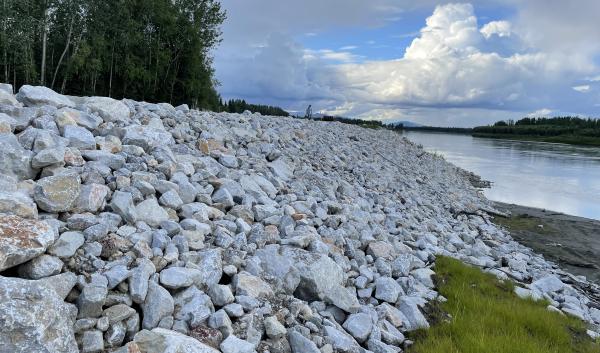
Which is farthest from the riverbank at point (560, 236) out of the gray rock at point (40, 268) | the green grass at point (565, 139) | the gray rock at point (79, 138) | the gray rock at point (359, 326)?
the green grass at point (565, 139)

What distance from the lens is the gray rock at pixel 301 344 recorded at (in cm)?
394

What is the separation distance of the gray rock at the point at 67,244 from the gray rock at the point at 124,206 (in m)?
0.73

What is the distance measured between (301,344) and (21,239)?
95.9 inches

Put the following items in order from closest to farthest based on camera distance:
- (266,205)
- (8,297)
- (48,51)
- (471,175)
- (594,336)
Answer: (8,297) < (594,336) < (266,205) < (471,175) < (48,51)

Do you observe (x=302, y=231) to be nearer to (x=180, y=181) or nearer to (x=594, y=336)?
(x=180, y=181)

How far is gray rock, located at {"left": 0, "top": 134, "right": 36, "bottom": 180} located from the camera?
474 cm

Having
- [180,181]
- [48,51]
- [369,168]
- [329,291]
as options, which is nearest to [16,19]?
[48,51]

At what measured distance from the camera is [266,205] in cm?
662

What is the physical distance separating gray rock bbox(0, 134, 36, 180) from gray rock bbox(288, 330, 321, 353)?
11.0 feet

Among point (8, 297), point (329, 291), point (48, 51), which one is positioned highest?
point (48, 51)

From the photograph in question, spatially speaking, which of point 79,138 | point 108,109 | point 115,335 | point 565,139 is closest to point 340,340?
point 115,335

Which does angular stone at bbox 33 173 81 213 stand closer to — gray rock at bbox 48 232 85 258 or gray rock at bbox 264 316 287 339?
gray rock at bbox 48 232 85 258

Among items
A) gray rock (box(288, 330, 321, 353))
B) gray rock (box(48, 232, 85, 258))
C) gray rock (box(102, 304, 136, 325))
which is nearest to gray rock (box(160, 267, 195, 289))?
gray rock (box(102, 304, 136, 325))

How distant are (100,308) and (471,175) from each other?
1227 inches
